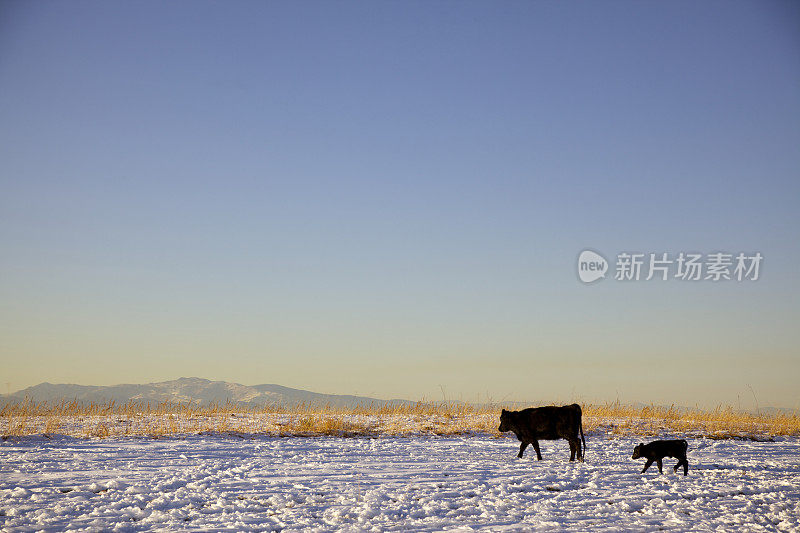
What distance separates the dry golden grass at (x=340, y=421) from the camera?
64.1ft

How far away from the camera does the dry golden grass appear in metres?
19.5

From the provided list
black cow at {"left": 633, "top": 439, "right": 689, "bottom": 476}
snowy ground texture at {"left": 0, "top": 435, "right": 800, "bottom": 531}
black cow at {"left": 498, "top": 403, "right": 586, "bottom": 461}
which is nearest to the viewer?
snowy ground texture at {"left": 0, "top": 435, "right": 800, "bottom": 531}

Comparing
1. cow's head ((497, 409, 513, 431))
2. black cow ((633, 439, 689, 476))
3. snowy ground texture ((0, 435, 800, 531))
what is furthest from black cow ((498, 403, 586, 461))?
black cow ((633, 439, 689, 476))

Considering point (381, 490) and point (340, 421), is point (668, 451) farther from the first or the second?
Result: point (340, 421)

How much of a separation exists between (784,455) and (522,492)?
1041 centimetres

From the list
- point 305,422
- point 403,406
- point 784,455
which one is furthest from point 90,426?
point 784,455

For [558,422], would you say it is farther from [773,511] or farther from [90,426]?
[90,426]

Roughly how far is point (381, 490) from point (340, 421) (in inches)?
429

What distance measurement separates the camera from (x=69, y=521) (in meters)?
8.23

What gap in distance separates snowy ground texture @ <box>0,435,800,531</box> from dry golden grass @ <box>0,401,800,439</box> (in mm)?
3752

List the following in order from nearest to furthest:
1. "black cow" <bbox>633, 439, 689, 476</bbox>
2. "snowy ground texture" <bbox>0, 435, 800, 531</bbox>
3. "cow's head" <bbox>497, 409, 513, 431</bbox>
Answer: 1. "snowy ground texture" <bbox>0, 435, 800, 531</bbox>
2. "black cow" <bbox>633, 439, 689, 476</bbox>
3. "cow's head" <bbox>497, 409, 513, 431</bbox>

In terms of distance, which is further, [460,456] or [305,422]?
[305,422]

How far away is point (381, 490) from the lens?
10148mm

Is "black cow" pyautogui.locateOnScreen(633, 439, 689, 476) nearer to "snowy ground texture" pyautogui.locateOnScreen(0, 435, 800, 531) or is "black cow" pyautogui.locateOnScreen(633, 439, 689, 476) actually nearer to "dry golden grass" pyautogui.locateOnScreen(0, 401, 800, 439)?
"snowy ground texture" pyautogui.locateOnScreen(0, 435, 800, 531)
